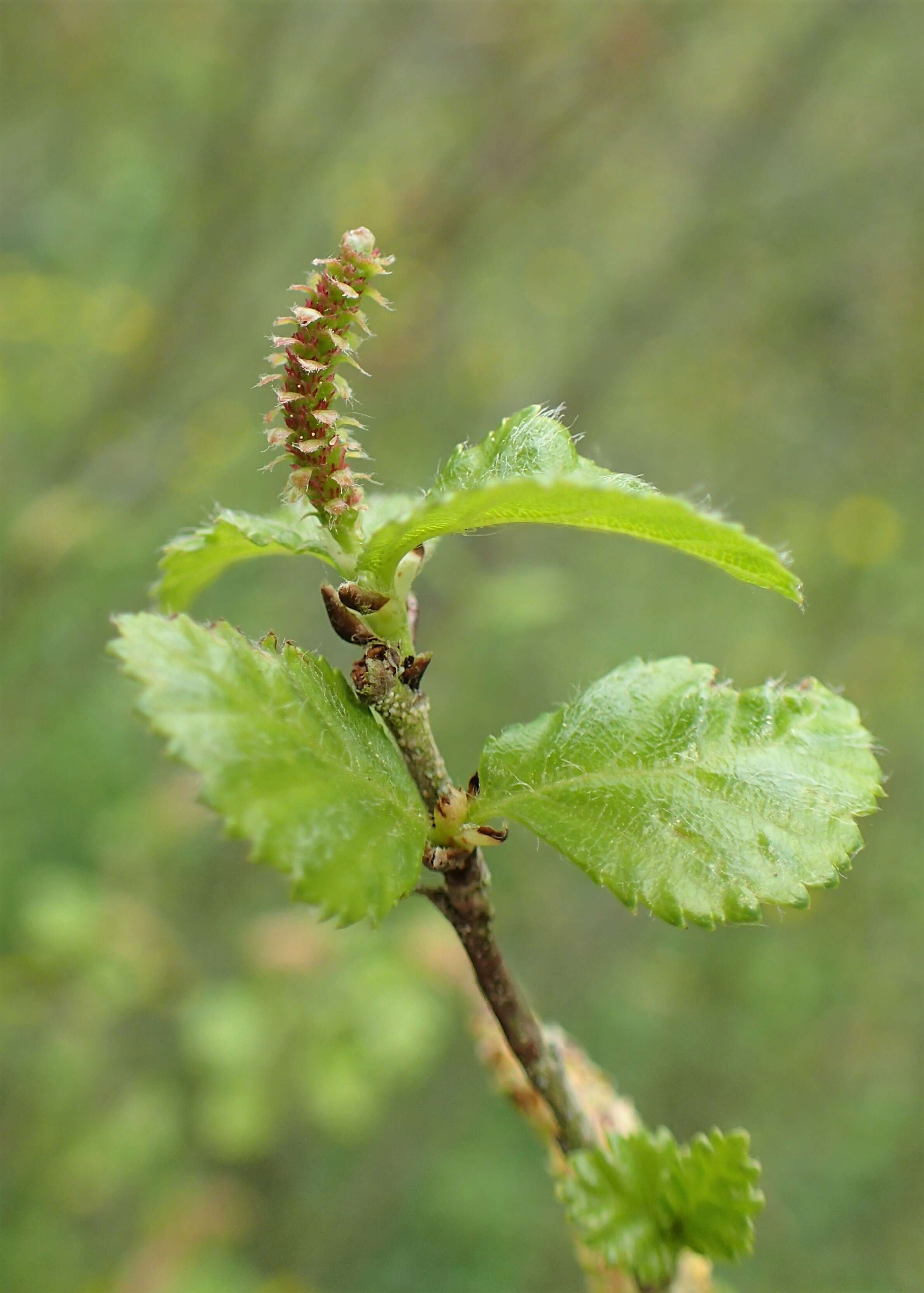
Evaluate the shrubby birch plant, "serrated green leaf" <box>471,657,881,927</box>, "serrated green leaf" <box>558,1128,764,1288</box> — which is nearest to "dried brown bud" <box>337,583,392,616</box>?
the shrubby birch plant

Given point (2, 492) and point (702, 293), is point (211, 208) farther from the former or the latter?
point (702, 293)

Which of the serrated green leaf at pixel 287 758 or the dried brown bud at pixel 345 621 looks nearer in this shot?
the serrated green leaf at pixel 287 758

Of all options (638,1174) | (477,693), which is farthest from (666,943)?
(638,1174)

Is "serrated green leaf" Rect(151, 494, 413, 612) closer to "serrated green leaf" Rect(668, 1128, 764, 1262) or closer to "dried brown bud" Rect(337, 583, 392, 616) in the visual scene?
"dried brown bud" Rect(337, 583, 392, 616)

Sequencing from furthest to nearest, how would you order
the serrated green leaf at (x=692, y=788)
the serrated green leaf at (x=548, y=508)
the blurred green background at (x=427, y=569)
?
the blurred green background at (x=427, y=569) → the serrated green leaf at (x=692, y=788) → the serrated green leaf at (x=548, y=508)

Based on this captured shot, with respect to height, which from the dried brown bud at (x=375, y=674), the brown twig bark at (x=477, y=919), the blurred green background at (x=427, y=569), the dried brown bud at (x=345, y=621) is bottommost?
the brown twig bark at (x=477, y=919)

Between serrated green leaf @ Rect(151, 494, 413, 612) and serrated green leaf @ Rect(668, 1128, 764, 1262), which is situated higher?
serrated green leaf @ Rect(151, 494, 413, 612)

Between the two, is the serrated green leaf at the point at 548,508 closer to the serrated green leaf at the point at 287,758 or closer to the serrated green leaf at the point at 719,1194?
the serrated green leaf at the point at 287,758

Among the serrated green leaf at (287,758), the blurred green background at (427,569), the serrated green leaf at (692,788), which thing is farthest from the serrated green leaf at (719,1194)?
the blurred green background at (427,569)

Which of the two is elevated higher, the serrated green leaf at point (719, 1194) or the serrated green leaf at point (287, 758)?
the serrated green leaf at point (287, 758)
